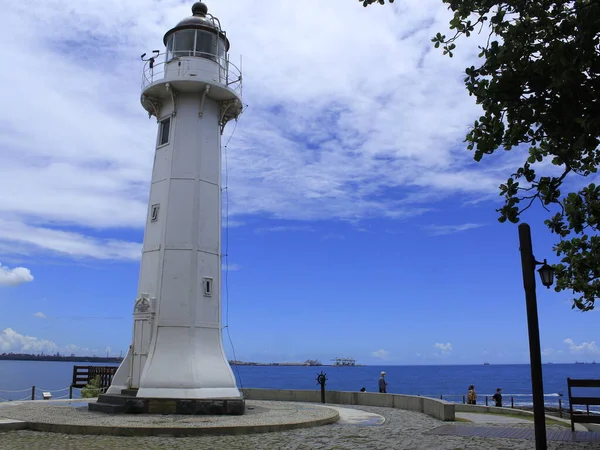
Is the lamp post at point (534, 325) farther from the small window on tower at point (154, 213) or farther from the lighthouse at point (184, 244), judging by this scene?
the small window on tower at point (154, 213)

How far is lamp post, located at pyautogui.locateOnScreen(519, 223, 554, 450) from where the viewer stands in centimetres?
797

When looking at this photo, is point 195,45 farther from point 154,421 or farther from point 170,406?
point 154,421

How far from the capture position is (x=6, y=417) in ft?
44.9

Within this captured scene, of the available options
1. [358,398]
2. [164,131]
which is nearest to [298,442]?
[358,398]

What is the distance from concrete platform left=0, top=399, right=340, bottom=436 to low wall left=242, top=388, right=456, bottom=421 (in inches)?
146

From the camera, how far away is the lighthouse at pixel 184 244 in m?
16.3

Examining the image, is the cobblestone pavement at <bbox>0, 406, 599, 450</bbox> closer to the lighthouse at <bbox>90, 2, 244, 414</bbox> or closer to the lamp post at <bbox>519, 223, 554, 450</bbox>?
the lamp post at <bbox>519, 223, 554, 450</bbox>

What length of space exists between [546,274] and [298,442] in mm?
5825

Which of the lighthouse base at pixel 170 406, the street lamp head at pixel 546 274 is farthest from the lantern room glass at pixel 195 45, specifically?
the street lamp head at pixel 546 274

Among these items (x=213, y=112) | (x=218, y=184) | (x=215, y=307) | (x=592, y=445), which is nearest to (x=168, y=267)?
(x=215, y=307)

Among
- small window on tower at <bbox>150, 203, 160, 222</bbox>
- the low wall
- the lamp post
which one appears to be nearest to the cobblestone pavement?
the lamp post

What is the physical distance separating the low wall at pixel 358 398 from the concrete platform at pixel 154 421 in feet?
12.1

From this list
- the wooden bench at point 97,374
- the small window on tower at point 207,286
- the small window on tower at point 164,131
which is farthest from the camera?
Answer: the wooden bench at point 97,374

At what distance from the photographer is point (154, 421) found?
13.6 m
